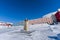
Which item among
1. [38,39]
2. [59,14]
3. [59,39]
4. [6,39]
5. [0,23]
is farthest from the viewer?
[0,23]

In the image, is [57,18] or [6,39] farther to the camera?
[57,18]

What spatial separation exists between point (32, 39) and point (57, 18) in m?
3.57

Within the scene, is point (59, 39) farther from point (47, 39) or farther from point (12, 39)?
point (12, 39)

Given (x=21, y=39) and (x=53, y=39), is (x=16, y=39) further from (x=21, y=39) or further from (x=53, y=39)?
(x=53, y=39)

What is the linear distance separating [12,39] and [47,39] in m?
A: 1.04

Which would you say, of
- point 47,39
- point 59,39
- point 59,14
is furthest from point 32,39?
point 59,14

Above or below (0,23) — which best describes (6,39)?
below

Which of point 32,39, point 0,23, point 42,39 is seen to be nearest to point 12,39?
point 32,39

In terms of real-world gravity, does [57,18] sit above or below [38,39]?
above

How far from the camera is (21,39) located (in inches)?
153

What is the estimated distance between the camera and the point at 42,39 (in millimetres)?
3680

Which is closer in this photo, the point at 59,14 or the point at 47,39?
the point at 47,39

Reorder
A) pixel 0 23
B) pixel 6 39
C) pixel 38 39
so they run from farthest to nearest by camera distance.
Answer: pixel 0 23 → pixel 6 39 → pixel 38 39

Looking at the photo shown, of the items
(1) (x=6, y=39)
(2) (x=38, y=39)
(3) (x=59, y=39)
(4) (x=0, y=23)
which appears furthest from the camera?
(4) (x=0, y=23)
